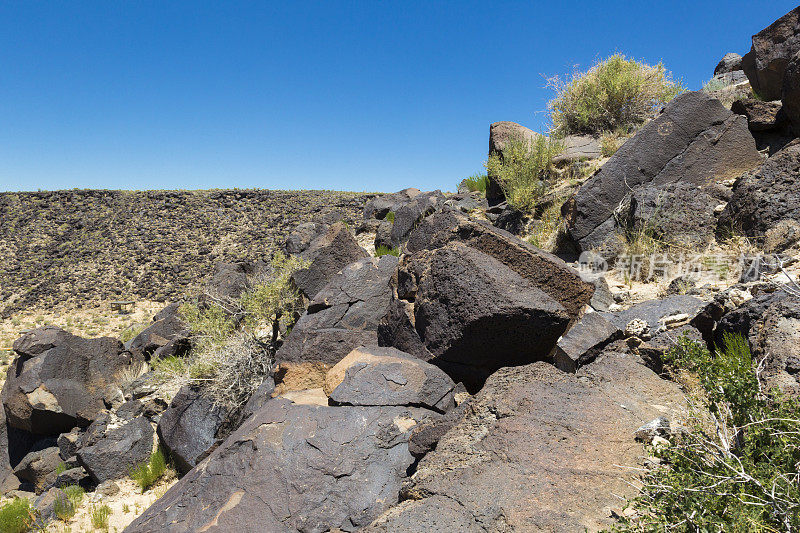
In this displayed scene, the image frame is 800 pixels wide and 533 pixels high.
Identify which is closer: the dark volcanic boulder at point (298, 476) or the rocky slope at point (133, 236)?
the dark volcanic boulder at point (298, 476)

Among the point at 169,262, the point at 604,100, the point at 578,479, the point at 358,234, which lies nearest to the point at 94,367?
the point at 358,234

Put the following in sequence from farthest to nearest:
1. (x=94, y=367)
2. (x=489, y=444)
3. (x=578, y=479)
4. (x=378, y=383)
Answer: (x=94, y=367)
(x=378, y=383)
(x=489, y=444)
(x=578, y=479)

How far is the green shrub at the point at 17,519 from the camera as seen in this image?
6.22 meters

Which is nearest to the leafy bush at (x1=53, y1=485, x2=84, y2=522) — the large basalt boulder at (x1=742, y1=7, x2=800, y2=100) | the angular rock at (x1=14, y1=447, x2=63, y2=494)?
the angular rock at (x1=14, y1=447, x2=63, y2=494)

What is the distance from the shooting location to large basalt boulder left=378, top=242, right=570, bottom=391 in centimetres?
394

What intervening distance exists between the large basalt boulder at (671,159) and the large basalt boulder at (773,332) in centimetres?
384

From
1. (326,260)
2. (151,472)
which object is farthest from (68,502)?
(326,260)

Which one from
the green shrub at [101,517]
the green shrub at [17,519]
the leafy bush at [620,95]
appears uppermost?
the leafy bush at [620,95]

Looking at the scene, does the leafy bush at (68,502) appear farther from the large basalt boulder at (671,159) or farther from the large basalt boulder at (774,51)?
the large basalt boulder at (774,51)

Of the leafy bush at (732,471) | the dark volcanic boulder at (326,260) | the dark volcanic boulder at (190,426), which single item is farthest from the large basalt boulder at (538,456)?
Answer: the dark volcanic boulder at (326,260)

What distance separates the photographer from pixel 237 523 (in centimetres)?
307

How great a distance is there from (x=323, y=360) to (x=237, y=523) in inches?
87.0

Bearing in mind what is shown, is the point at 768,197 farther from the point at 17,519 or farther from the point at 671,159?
the point at 17,519

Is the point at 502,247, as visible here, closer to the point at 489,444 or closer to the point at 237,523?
the point at 489,444
